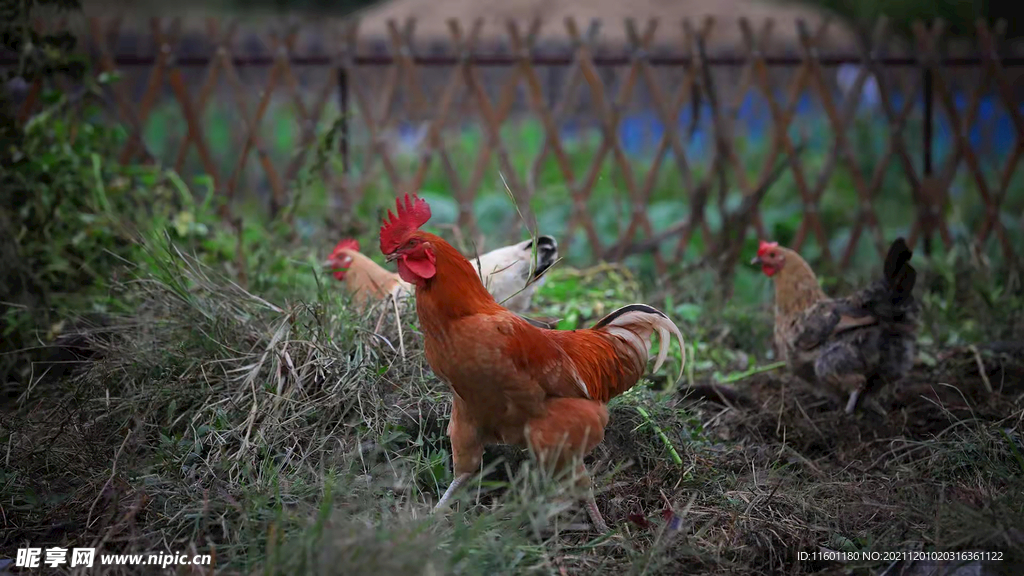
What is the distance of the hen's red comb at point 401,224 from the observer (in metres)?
2.73

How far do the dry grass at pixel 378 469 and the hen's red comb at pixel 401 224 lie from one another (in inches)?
27.2

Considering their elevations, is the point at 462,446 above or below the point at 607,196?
below

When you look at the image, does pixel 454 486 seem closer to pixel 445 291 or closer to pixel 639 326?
pixel 445 291

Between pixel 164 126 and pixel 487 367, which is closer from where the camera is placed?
pixel 487 367

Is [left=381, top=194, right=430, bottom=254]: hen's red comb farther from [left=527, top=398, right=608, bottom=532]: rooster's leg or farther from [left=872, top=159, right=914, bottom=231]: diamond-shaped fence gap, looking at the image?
[left=872, top=159, right=914, bottom=231]: diamond-shaped fence gap

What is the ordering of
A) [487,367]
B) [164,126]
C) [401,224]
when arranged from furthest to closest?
[164,126], [401,224], [487,367]

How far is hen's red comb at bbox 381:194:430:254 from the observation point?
273 centimetres

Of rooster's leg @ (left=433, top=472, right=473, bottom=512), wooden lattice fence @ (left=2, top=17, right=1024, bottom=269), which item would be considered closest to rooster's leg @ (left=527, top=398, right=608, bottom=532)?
rooster's leg @ (left=433, top=472, right=473, bottom=512)

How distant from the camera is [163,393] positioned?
331cm

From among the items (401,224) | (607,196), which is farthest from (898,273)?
(607,196)

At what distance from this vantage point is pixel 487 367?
265 centimetres

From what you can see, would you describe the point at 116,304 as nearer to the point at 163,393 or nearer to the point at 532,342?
the point at 163,393

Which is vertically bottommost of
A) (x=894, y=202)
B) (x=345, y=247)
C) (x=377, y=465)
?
(x=377, y=465)

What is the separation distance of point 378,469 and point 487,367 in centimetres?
Answer: 55
